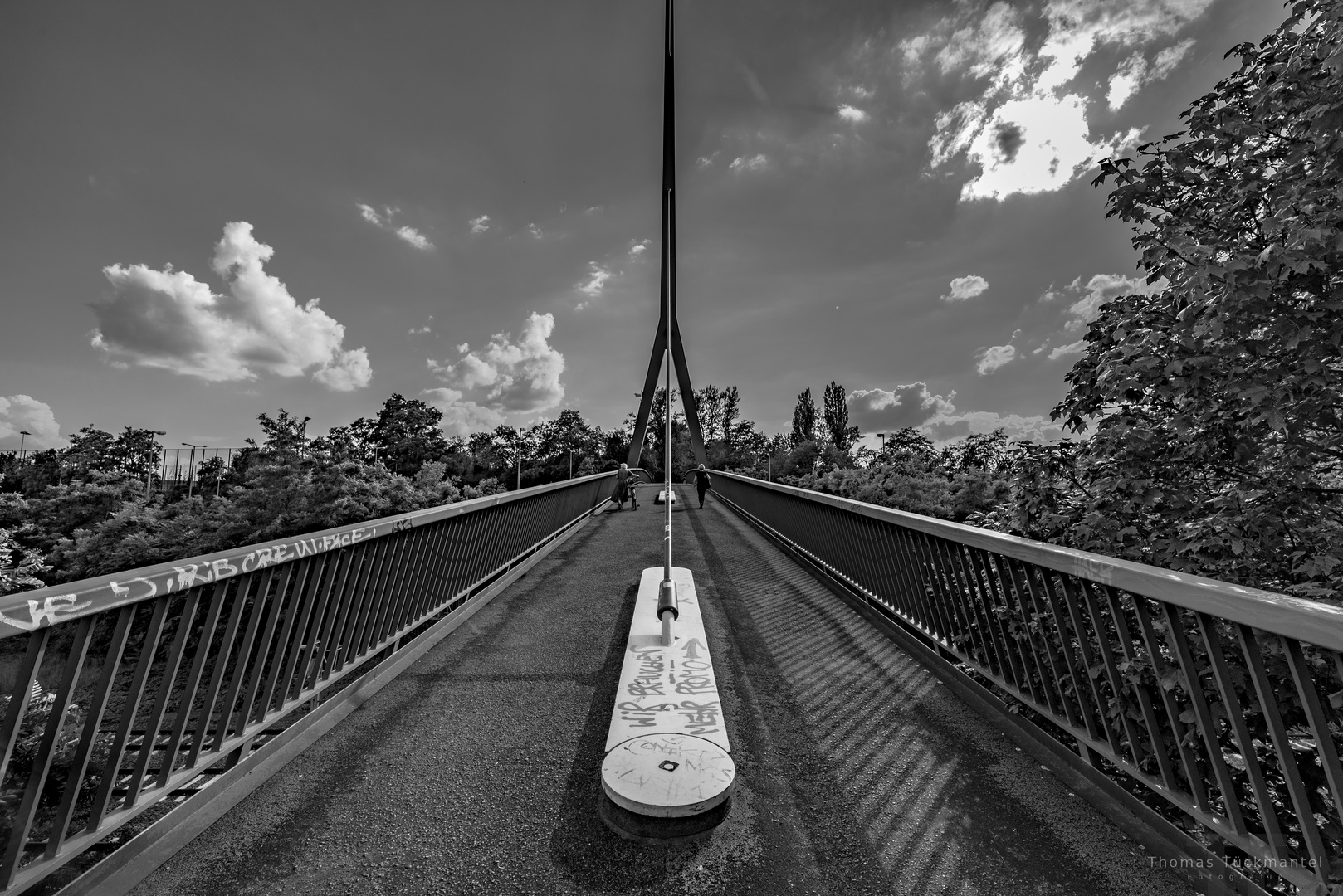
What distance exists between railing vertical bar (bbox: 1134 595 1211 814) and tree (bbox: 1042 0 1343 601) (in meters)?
0.77

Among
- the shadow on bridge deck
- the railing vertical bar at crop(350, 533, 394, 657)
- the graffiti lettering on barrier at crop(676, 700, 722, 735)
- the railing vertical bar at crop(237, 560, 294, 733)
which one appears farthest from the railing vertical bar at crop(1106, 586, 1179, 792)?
the railing vertical bar at crop(350, 533, 394, 657)

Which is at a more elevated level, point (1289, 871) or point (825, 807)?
point (1289, 871)

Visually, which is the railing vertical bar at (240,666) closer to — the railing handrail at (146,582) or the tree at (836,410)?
the railing handrail at (146,582)

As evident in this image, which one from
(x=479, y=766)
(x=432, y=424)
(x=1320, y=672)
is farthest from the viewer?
(x=432, y=424)

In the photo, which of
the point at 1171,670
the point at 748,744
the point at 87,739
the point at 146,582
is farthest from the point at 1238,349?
the point at 87,739

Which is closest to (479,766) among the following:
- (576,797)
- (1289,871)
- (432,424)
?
(576,797)

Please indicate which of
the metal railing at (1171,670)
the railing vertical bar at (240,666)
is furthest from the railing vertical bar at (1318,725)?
the railing vertical bar at (240,666)

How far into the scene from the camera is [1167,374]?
2.64 metres

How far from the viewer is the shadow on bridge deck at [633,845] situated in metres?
1.86

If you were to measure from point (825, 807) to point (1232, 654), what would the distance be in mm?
1739

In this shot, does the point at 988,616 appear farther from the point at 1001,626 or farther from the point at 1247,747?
the point at 1247,747

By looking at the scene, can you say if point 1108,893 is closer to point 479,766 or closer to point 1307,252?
point 479,766

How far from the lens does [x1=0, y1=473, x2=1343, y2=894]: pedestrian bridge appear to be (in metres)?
1.69

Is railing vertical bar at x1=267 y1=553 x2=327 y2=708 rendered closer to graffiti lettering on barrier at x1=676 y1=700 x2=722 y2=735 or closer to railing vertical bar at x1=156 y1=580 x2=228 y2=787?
railing vertical bar at x1=156 y1=580 x2=228 y2=787
